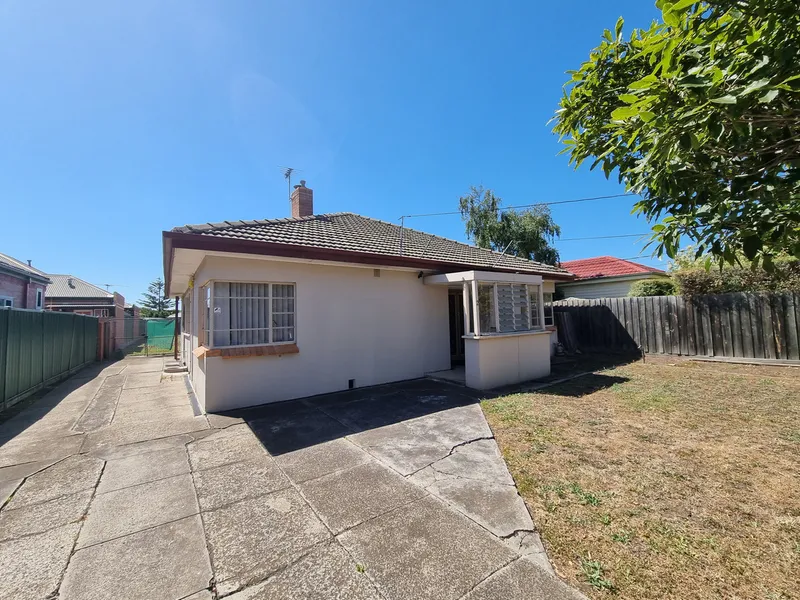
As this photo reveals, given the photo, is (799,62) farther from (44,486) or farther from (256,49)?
(256,49)

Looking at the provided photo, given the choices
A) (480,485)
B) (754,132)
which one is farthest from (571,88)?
(480,485)

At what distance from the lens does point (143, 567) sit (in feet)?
7.83

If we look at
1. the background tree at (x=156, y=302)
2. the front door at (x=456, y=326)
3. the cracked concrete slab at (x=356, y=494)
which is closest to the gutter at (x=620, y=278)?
the front door at (x=456, y=326)

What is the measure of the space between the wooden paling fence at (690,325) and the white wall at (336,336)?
7.60 meters

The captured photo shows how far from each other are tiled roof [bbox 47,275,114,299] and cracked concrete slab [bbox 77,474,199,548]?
31.2 meters

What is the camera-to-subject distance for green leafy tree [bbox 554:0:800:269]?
71.6 inches

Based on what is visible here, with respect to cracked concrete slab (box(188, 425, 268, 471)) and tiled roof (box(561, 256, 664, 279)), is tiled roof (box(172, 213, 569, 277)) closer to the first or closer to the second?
cracked concrete slab (box(188, 425, 268, 471))

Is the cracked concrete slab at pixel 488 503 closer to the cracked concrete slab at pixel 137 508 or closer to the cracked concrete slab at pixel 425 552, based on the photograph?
the cracked concrete slab at pixel 425 552

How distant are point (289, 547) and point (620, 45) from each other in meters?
5.12

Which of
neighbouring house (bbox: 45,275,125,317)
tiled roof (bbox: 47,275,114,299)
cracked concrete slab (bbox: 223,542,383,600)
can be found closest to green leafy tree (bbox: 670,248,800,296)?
cracked concrete slab (bbox: 223,542,383,600)

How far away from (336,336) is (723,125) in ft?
22.1

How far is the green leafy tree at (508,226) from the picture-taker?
20.7 m

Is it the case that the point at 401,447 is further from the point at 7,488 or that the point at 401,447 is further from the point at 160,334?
the point at 160,334

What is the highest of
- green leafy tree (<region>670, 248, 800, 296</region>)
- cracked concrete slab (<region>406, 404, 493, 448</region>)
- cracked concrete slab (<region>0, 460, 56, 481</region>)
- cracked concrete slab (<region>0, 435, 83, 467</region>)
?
green leafy tree (<region>670, 248, 800, 296</region>)
